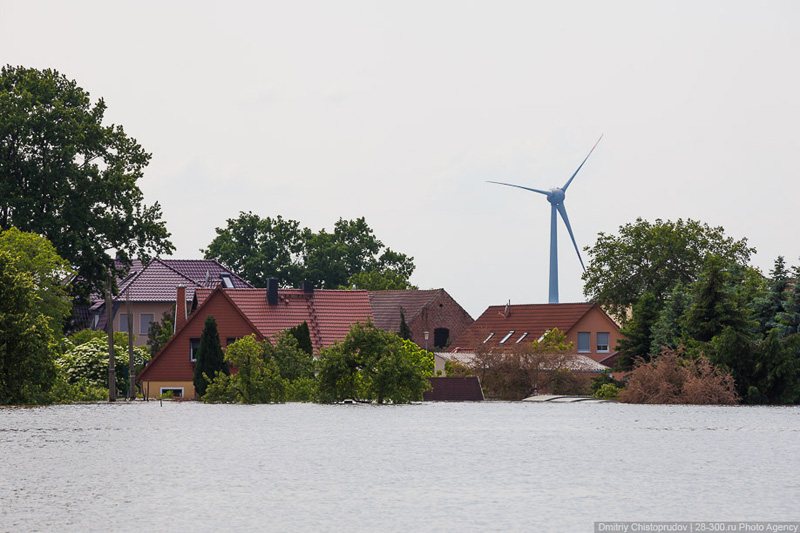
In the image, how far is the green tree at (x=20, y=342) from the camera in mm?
62375

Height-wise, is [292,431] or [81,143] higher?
[81,143]

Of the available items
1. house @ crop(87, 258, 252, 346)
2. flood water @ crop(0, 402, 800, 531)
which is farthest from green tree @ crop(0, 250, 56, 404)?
house @ crop(87, 258, 252, 346)

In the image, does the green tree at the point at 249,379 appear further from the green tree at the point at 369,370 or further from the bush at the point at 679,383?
the bush at the point at 679,383

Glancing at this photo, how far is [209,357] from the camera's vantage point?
7662 cm

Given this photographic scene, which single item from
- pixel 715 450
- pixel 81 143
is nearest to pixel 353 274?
pixel 81 143

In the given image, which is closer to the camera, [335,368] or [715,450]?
[715,450]

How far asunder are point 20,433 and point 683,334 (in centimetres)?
4156

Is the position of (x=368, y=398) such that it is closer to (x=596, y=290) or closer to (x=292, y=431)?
(x=292, y=431)

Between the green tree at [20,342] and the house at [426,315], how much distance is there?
2381 inches

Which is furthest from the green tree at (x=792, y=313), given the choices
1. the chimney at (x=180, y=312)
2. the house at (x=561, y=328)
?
the chimney at (x=180, y=312)

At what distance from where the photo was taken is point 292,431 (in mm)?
45188

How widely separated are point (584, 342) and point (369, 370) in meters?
49.1

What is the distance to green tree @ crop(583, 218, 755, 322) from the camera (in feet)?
364

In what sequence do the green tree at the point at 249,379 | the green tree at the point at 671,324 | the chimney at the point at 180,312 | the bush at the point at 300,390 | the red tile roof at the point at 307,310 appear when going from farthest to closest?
the chimney at the point at 180,312 → the red tile roof at the point at 307,310 → the green tree at the point at 671,324 → the bush at the point at 300,390 → the green tree at the point at 249,379
